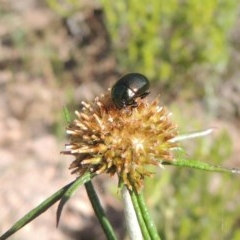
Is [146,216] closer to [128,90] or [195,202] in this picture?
[128,90]

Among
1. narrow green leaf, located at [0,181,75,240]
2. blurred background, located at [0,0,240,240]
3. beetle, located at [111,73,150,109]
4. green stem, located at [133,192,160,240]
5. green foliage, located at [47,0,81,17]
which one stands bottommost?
green stem, located at [133,192,160,240]

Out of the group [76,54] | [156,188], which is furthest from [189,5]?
[156,188]

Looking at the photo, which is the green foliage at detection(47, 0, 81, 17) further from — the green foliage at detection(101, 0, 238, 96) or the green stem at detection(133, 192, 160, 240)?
the green stem at detection(133, 192, 160, 240)

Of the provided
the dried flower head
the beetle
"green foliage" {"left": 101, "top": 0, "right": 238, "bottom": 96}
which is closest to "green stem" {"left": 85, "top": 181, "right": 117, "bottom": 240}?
the dried flower head

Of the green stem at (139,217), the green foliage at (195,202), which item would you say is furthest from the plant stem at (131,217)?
the green foliage at (195,202)

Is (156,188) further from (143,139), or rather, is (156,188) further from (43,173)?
(143,139)

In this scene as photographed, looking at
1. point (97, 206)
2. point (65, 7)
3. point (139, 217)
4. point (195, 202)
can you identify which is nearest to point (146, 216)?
point (139, 217)
